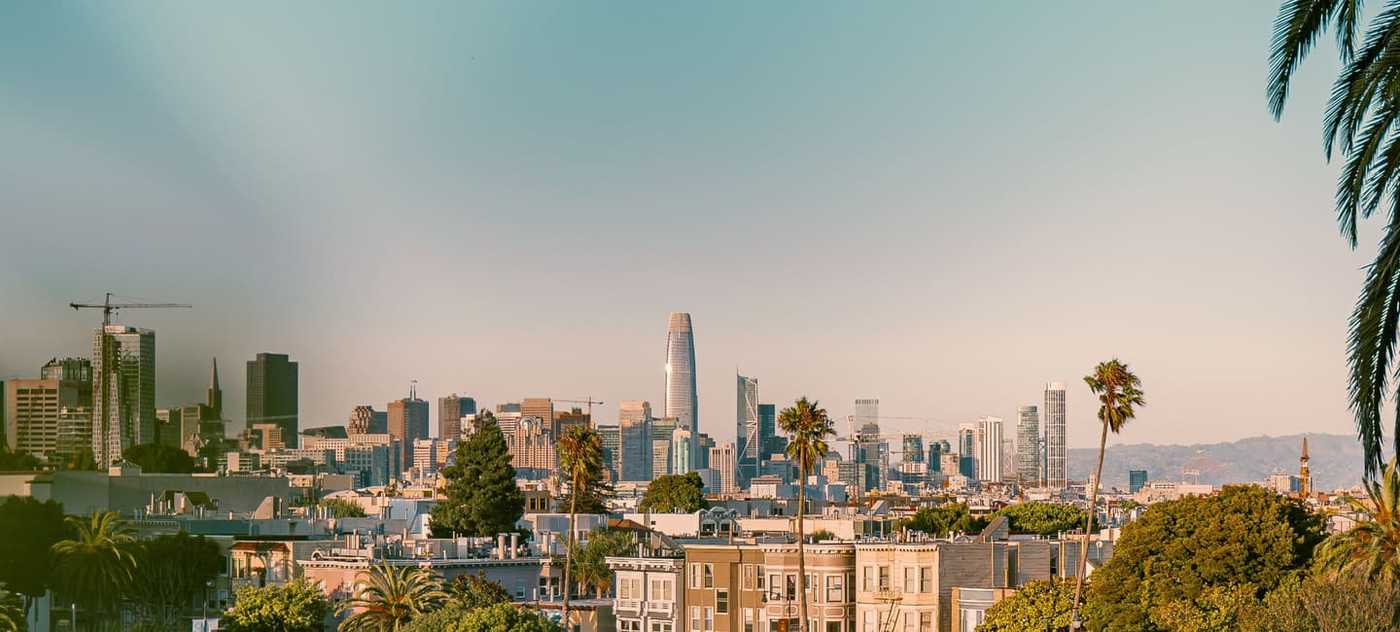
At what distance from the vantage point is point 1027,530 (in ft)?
405

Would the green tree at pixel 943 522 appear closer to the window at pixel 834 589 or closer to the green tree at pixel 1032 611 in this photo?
the window at pixel 834 589

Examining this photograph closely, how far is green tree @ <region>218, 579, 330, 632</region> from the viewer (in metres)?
68.5

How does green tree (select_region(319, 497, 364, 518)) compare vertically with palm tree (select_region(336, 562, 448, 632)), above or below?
above

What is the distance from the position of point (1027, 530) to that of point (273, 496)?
45058mm

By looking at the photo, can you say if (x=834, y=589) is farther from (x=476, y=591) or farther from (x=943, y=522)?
(x=943, y=522)

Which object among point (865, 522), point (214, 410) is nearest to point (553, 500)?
point (214, 410)

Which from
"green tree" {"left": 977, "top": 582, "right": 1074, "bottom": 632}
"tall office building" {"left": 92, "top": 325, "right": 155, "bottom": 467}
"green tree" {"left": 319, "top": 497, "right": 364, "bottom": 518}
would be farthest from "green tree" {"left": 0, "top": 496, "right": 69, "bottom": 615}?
"green tree" {"left": 319, "top": 497, "right": 364, "bottom": 518}

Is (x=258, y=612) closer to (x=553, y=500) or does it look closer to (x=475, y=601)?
(x=475, y=601)

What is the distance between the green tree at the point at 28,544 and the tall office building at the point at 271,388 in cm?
1133

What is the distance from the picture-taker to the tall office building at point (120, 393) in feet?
399

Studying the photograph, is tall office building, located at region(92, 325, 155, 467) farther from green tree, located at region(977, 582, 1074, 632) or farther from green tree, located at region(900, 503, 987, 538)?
green tree, located at region(977, 582, 1074, 632)

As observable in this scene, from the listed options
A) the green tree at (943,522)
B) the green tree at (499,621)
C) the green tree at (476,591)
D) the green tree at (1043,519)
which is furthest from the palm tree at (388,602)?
the green tree at (1043,519)

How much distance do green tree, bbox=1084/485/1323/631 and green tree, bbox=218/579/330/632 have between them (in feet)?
86.8

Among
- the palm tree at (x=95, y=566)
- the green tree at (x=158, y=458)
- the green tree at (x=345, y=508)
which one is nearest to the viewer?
the palm tree at (x=95, y=566)
